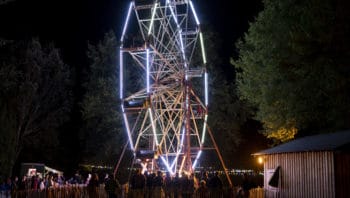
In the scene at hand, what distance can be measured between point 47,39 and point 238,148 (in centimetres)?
1792

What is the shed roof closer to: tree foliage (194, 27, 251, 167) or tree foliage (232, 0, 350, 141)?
tree foliage (232, 0, 350, 141)

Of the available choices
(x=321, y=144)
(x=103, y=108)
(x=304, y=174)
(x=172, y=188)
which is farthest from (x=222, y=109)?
(x=321, y=144)

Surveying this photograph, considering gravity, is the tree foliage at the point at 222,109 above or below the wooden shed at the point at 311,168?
above

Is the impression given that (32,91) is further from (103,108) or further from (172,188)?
(172,188)

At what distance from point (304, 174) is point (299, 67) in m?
6.48

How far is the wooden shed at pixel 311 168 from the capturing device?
1762 centimetres

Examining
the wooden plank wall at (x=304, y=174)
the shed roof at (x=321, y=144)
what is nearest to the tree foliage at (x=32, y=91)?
the wooden plank wall at (x=304, y=174)

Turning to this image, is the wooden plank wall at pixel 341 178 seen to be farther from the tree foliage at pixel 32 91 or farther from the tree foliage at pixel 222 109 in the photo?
the tree foliage at pixel 32 91

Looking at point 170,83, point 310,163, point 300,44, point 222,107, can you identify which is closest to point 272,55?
point 300,44

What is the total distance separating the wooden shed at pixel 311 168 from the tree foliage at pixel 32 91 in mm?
18010

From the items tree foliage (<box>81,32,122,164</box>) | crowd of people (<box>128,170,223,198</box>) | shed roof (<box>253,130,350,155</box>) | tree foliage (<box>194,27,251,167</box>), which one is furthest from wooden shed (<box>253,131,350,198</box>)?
tree foliage (<box>81,32,122,164</box>)

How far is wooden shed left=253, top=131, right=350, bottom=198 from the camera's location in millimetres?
17625

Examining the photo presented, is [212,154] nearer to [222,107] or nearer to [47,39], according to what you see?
[222,107]

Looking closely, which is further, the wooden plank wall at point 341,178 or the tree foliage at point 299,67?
the tree foliage at point 299,67
